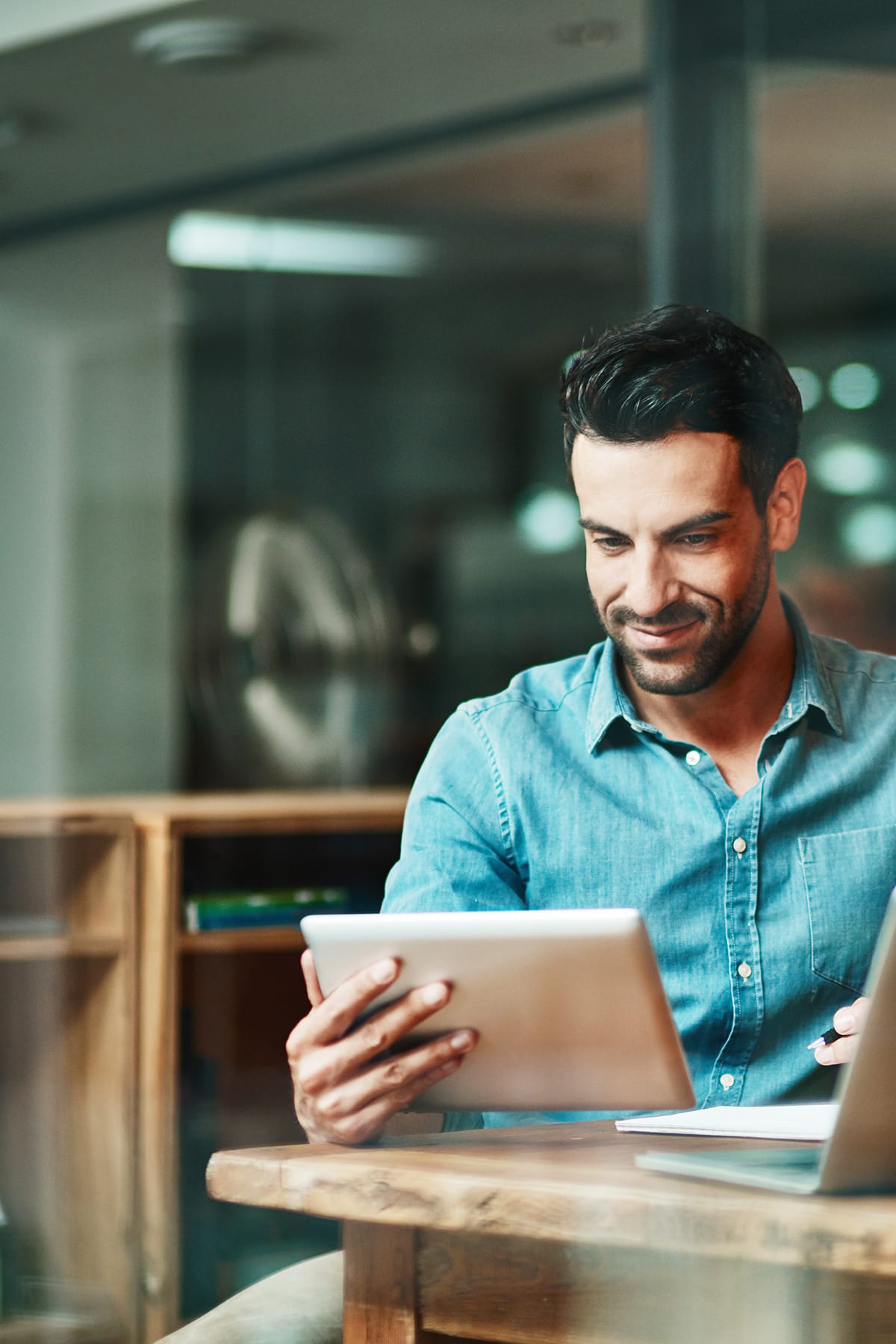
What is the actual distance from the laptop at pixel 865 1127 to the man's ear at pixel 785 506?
Answer: 2.08 feet

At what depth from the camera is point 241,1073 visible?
9.20ft

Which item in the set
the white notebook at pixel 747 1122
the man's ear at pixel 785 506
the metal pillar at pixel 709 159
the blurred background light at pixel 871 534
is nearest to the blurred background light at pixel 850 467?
the blurred background light at pixel 871 534

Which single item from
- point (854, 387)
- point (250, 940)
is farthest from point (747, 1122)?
point (854, 387)

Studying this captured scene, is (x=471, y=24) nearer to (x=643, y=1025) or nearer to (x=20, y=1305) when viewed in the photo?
(x=20, y=1305)

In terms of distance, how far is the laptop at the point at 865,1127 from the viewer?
922 mm

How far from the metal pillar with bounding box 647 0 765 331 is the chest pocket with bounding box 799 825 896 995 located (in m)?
1.71

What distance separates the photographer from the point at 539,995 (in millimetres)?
1098

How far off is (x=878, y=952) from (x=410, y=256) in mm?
3623

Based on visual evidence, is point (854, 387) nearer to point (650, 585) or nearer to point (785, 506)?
point (785, 506)

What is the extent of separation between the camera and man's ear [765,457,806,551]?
5.08 feet

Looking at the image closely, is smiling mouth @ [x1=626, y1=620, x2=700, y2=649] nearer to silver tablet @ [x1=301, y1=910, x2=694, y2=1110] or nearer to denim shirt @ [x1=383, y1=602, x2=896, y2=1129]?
denim shirt @ [x1=383, y1=602, x2=896, y2=1129]

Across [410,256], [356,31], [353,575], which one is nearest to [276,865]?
[353,575]

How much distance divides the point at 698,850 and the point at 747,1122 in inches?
12.9

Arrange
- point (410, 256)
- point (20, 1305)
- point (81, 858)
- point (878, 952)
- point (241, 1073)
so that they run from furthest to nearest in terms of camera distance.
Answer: point (410, 256) → point (241, 1073) → point (81, 858) → point (20, 1305) → point (878, 952)
